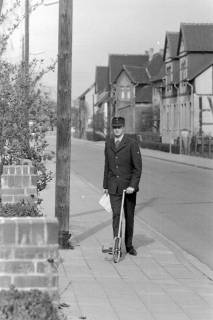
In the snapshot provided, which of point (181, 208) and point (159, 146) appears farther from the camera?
point (159, 146)

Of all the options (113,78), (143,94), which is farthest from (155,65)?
(113,78)

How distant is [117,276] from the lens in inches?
291

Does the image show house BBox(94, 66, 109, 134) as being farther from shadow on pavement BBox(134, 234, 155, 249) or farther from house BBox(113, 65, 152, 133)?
shadow on pavement BBox(134, 234, 155, 249)

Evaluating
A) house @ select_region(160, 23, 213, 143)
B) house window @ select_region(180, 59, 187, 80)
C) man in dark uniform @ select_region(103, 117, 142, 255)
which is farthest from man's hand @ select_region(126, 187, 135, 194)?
house window @ select_region(180, 59, 187, 80)

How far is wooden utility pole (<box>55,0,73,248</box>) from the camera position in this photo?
30.1 feet

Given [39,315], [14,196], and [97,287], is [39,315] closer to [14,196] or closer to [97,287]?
[97,287]

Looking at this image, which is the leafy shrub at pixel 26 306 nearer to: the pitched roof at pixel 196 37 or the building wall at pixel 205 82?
the building wall at pixel 205 82

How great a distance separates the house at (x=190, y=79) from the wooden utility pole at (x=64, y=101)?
3884 centimetres

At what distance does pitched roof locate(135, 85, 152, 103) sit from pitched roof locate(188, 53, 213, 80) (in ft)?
80.3

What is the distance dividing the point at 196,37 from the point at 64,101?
45.9 metres

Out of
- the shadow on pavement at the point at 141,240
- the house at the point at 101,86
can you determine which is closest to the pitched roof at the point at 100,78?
the house at the point at 101,86

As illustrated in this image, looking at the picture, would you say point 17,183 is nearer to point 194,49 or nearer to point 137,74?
point 194,49

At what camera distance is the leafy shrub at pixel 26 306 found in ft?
14.1

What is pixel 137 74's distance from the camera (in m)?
81.4
